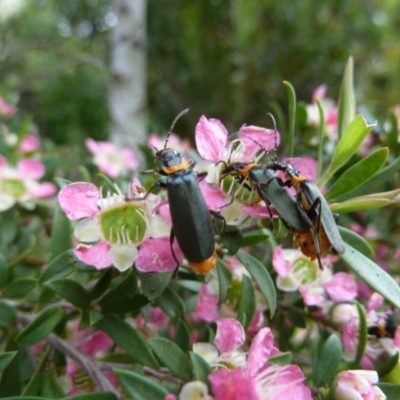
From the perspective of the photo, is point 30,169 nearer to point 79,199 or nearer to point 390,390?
point 79,199

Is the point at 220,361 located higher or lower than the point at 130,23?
lower

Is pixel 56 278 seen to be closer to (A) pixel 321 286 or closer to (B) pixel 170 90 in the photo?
(A) pixel 321 286

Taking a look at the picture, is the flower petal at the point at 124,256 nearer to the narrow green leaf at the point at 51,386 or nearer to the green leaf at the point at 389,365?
the narrow green leaf at the point at 51,386

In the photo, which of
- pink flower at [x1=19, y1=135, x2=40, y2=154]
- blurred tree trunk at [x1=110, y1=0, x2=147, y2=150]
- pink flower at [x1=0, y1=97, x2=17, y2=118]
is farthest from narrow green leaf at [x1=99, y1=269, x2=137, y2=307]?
blurred tree trunk at [x1=110, y1=0, x2=147, y2=150]

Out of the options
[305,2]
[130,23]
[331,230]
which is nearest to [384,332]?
[331,230]

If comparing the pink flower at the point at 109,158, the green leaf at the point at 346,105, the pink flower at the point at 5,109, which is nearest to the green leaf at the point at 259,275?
the green leaf at the point at 346,105

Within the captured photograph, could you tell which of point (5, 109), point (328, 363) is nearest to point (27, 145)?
point (5, 109)
